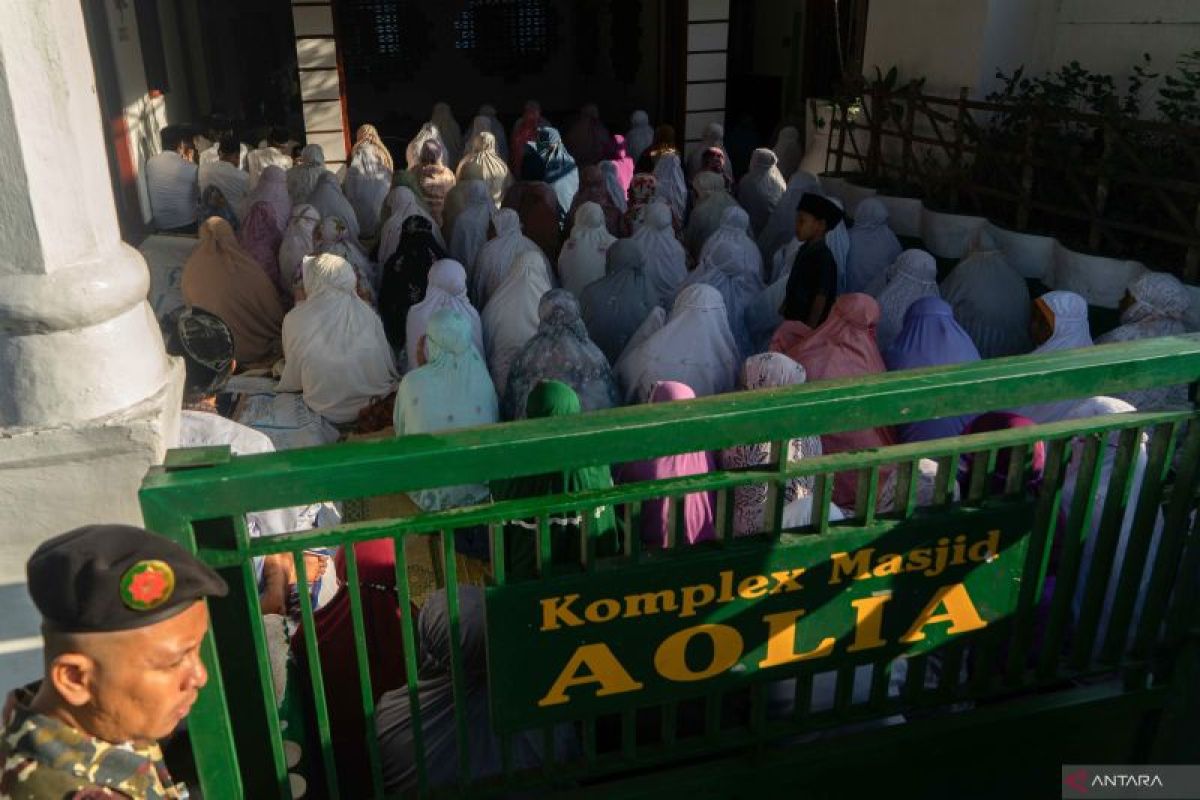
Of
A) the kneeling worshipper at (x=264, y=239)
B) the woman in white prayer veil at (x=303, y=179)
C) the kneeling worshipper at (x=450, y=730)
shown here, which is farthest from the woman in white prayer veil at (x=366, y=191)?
the kneeling worshipper at (x=450, y=730)

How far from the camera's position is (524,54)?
607 inches

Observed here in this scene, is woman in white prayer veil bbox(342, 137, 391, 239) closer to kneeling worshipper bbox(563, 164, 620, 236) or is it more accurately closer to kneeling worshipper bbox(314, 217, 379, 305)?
kneeling worshipper bbox(563, 164, 620, 236)

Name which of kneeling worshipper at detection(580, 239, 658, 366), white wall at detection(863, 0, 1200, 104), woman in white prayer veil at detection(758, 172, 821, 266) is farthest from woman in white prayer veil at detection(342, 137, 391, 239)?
white wall at detection(863, 0, 1200, 104)

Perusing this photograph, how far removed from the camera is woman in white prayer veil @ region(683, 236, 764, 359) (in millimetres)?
5499

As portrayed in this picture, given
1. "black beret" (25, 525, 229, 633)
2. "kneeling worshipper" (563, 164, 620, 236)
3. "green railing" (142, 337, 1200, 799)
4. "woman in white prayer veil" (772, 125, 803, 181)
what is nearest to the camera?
"black beret" (25, 525, 229, 633)

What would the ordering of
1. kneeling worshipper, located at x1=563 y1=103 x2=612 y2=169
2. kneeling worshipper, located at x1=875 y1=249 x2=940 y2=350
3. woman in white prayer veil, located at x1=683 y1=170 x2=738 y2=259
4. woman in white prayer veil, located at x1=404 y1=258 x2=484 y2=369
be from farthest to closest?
kneeling worshipper, located at x1=563 y1=103 x2=612 y2=169, woman in white prayer veil, located at x1=683 y1=170 x2=738 y2=259, kneeling worshipper, located at x1=875 y1=249 x2=940 y2=350, woman in white prayer veil, located at x1=404 y1=258 x2=484 y2=369

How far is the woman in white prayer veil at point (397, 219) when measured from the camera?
669cm

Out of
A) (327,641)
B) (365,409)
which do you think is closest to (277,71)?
(365,409)

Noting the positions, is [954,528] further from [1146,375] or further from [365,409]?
[365,409]

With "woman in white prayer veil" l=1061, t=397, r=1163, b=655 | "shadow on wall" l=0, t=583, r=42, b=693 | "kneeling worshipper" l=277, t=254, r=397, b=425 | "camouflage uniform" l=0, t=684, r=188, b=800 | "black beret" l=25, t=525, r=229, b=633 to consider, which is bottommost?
"kneeling worshipper" l=277, t=254, r=397, b=425

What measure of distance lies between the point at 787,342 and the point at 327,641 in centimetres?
312

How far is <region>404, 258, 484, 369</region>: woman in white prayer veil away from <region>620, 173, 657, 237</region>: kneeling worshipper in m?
2.12

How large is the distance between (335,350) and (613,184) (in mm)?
3984

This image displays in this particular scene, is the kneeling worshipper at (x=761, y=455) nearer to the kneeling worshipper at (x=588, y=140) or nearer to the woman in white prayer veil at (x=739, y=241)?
the woman in white prayer veil at (x=739, y=241)
